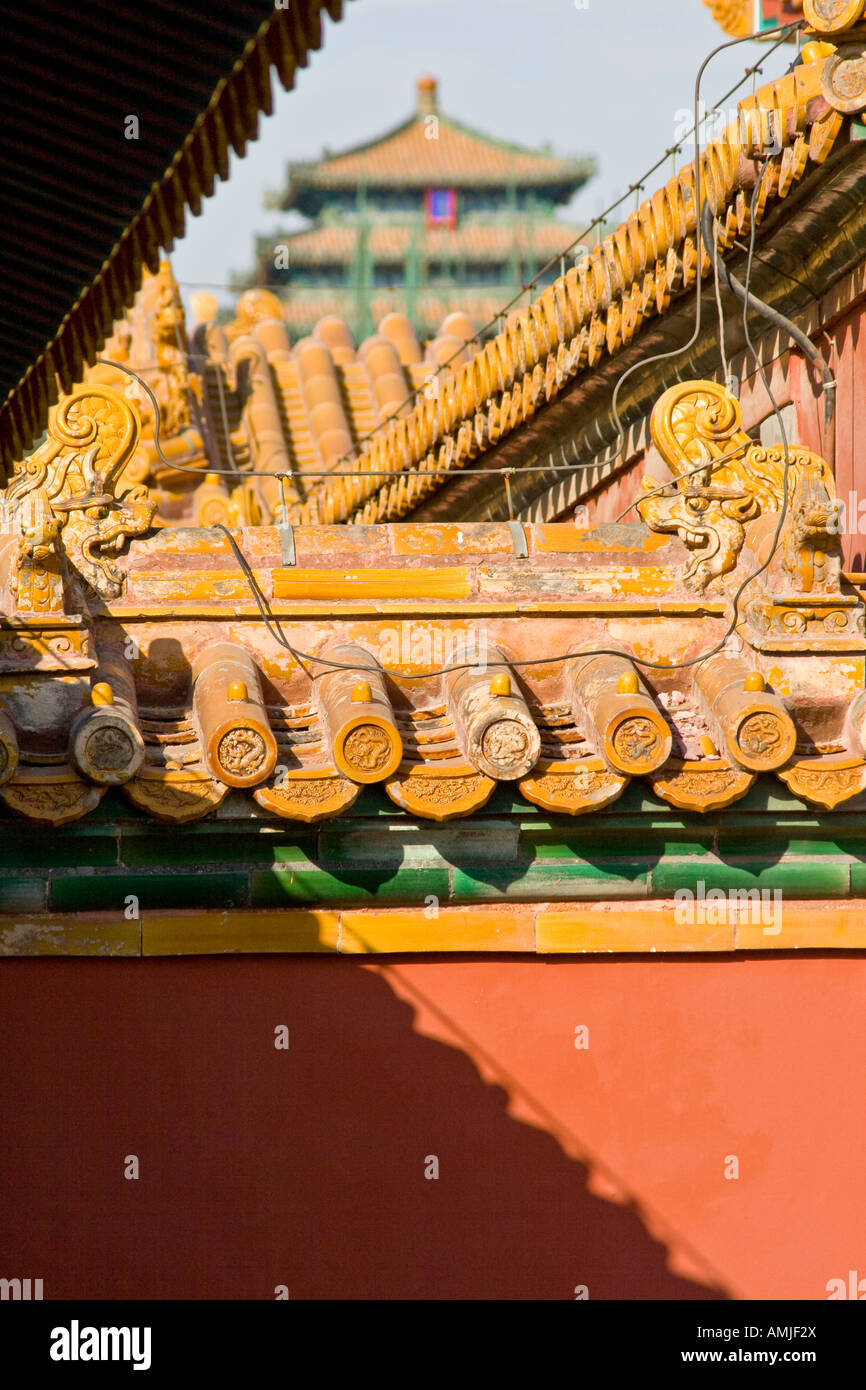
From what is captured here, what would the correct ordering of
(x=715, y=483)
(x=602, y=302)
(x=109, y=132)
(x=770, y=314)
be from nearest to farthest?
(x=109, y=132) → (x=715, y=483) → (x=770, y=314) → (x=602, y=302)

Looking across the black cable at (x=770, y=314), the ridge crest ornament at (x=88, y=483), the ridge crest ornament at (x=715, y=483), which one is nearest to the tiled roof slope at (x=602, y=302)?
the black cable at (x=770, y=314)

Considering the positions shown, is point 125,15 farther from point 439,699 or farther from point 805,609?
point 805,609

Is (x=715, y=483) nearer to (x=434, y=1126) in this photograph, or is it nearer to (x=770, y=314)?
(x=770, y=314)

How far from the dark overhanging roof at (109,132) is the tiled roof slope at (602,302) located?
1331 millimetres

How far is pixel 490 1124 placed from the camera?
5.95m

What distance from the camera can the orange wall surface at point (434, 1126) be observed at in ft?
19.1

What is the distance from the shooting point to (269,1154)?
231 inches

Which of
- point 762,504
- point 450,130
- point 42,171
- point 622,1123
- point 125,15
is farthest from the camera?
point 450,130

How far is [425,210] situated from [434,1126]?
48091mm

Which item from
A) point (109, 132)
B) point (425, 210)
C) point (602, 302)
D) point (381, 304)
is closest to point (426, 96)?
point (425, 210)

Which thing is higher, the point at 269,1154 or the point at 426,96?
the point at 426,96

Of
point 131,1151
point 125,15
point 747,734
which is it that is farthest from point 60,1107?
point 125,15

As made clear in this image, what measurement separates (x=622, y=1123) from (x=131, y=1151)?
160cm

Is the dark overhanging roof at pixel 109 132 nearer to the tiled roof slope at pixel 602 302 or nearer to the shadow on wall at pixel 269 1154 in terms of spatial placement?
the tiled roof slope at pixel 602 302
